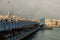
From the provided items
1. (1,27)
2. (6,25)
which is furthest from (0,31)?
(6,25)

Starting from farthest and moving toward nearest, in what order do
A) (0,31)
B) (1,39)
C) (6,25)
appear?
(6,25)
(0,31)
(1,39)

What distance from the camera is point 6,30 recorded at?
2853cm

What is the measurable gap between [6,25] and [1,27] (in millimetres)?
2357

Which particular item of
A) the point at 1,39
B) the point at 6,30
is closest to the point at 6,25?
the point at 6,30

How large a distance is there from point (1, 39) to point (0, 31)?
11.1ft

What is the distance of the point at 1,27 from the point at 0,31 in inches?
23.8

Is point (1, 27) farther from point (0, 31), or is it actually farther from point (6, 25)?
point (6, 25)

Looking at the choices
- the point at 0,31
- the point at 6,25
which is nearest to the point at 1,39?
the point at 0,31

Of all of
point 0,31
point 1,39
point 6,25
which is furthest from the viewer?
point 6,25

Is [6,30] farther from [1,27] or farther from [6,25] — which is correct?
[1,27]

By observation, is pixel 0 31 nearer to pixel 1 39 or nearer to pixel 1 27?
pixel 1 27

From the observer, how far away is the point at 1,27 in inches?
992

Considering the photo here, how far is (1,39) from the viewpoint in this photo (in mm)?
21516

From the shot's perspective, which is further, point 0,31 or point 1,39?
point 0,31
